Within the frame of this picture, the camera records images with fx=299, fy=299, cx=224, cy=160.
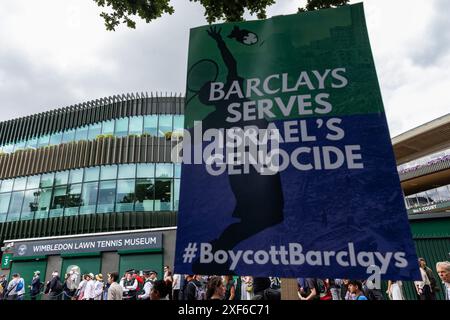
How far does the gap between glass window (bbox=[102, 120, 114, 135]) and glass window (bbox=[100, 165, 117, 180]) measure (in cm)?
303

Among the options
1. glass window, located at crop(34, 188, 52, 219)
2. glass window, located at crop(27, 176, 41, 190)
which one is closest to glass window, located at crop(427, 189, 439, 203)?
glass window, located at crop(34, 188, 52, 219)

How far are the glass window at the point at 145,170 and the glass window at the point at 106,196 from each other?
6.39 feet

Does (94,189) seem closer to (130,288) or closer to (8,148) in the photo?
(8,148)

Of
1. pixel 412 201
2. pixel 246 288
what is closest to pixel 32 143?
pixel 246 288

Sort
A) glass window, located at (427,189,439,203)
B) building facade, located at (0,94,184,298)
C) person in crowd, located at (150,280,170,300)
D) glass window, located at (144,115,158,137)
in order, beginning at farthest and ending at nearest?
1. glass window, located at (427,189,439,203)
2. glass window, located at (144,115,158,137)
3. building facade, located at (0,94,184,298)
4. person in crowd, located at (150,280,170,300)

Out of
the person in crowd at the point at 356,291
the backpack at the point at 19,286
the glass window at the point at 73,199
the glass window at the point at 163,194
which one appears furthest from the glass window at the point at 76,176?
the person in crowd at the point at 356,291

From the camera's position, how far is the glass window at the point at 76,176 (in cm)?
2255

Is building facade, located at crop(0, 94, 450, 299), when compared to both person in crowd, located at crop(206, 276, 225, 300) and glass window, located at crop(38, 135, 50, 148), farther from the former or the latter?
person in crowd, located at crop(206, 276, 225, 300)

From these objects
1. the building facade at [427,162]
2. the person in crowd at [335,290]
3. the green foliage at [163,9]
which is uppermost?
the building facade at [427,162]

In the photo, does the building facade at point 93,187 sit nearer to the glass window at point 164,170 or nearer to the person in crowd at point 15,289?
the glass window at point 164,170

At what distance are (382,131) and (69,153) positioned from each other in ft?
83.9

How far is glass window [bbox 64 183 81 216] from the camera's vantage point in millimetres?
21845
